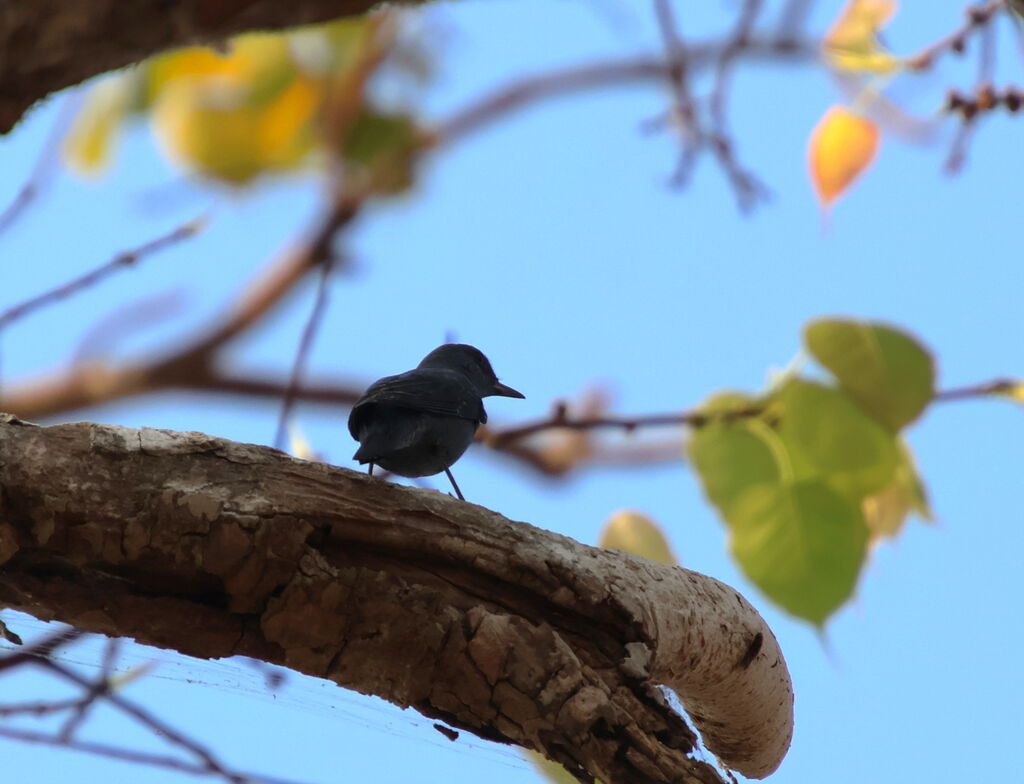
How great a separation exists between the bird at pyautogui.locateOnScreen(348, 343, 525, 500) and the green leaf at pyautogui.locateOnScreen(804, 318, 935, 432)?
982 millimetres

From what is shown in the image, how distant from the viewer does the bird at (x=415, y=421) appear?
2797 millimetres

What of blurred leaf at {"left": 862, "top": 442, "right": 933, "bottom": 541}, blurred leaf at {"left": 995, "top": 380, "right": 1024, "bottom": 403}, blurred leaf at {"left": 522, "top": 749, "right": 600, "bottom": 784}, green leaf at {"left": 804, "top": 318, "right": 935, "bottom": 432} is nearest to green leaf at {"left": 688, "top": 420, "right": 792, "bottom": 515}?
green leaf at {"left": 804, "top": 318, "right": 935, "bottom": 432}

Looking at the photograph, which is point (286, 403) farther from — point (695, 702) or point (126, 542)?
point (695, 702)

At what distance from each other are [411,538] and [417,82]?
5.74 feet

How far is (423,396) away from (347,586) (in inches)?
34.3

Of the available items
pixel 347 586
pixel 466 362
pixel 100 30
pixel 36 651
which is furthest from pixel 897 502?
pixel 100 30

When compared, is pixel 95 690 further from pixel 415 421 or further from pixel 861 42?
pixel 861 42

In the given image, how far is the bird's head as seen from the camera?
3574mm

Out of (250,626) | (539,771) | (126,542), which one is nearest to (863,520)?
(539,771)

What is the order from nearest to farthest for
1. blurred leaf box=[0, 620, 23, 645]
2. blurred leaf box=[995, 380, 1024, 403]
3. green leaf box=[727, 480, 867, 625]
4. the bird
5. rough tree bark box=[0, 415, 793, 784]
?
rough tree bark box=[0, 415, 793, 784] → blurred leaf box=[0, 620, 23, 645] → the bird → green leaf box=[727, 480, 867, 625] → blurred leaf box=[995, 380, 1024, 403]

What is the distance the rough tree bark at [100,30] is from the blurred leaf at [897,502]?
2.28 meters

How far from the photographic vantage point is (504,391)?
3793 millimetres

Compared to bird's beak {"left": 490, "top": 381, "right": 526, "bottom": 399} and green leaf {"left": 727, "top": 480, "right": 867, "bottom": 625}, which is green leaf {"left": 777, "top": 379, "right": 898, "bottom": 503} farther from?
bird's beak {"left": 490, "top": 381, "right": 526, "bottom": 399}

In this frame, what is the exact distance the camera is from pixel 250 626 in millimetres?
2088
